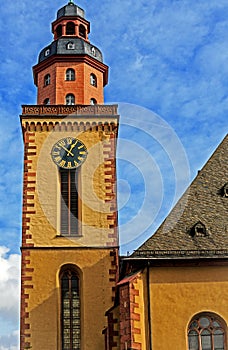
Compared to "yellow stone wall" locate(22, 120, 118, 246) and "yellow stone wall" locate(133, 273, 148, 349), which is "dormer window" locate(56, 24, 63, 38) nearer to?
"yellow stone wall" locate(22, 120, 118, 246)

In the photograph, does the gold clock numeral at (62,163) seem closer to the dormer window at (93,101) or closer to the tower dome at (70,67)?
the tower dome at (70,67)

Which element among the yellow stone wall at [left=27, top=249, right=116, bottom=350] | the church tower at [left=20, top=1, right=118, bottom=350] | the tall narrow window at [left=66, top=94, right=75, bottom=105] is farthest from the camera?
the tall narrow window at [left=66, top=94, right=75, bottom=105]

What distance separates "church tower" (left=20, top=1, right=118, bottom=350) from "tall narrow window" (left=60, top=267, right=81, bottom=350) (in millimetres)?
41

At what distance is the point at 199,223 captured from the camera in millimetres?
26344

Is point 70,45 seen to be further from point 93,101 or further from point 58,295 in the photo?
point 58,295

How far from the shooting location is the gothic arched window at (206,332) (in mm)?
24359

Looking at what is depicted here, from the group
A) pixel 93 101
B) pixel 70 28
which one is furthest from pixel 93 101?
pixel 70 28

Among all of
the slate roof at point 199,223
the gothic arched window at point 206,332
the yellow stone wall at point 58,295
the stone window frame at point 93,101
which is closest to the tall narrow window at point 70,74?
the stone window frame at point 93,101

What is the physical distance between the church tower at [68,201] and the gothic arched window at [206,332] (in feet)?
23.2

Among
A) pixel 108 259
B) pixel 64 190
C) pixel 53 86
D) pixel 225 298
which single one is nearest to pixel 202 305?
pixel 225 298

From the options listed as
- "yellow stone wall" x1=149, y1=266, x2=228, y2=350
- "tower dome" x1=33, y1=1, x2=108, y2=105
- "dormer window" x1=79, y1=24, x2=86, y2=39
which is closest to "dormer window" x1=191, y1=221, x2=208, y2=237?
"yellow stone wall" x1=149, y1=266, x2=228, y2=350

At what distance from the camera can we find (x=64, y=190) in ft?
110

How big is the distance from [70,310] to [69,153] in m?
7.14

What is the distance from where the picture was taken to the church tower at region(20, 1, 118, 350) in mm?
31172
